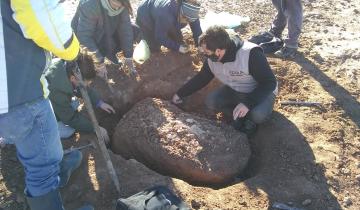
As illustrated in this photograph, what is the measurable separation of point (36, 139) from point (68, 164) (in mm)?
968

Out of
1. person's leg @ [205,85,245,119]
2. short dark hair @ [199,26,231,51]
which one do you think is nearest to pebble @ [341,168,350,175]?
person's leg @ [205,85,245,119]

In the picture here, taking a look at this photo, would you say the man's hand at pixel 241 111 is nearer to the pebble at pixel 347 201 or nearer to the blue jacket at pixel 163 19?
the pebble at pixel 347 201

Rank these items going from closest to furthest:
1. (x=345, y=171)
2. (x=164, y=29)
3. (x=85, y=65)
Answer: (x=85, y=65), (x=345, y=171), (x=164, y=29)

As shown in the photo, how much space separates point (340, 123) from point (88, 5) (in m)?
3.10

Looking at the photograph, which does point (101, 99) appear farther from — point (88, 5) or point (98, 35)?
point (88, 5)

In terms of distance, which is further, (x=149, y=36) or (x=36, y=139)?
(x=149, y=36)

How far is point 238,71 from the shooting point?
14.2 feet

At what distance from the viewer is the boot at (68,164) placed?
3623mm

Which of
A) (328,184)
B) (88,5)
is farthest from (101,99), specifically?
(328,184)

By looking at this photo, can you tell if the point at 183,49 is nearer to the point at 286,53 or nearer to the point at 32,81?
the point at 286,53

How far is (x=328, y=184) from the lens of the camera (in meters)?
3.78

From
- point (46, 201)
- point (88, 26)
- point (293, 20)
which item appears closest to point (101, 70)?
point (88, 26)

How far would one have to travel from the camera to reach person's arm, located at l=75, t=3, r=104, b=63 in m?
4.56

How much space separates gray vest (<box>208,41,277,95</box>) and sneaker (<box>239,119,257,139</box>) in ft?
1.19
